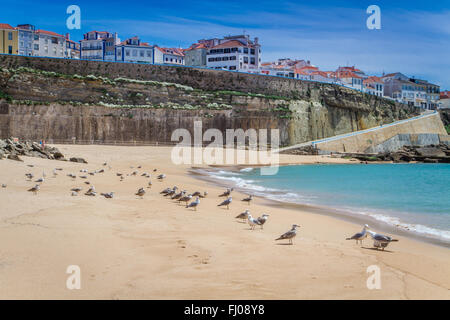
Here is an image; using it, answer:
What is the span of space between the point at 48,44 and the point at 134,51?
1574 centimetres

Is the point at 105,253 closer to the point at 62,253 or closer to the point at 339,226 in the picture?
the point at 62,253

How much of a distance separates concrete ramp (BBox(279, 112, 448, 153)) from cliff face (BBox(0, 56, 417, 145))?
428 cm

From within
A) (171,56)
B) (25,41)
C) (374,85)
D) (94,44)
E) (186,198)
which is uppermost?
(94,44)

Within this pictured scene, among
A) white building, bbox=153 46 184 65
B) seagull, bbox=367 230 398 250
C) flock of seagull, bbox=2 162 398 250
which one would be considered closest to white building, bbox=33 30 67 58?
white building, bbox=153 46 184 65

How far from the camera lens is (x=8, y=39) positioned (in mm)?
70250

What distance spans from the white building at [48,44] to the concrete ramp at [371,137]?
4812cm

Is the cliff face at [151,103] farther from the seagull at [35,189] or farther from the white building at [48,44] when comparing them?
the seagull at [35,189]

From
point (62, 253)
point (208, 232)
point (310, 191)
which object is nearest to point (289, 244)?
point (208, 232)

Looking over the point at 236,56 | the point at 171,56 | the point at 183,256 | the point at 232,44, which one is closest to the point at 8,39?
the point at 171,56

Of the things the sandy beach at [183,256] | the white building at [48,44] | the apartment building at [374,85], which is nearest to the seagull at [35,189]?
the sandy beach at [183,256]

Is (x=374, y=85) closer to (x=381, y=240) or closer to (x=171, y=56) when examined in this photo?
(x=171, y=56)

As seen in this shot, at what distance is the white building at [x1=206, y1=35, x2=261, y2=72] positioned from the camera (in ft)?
245
